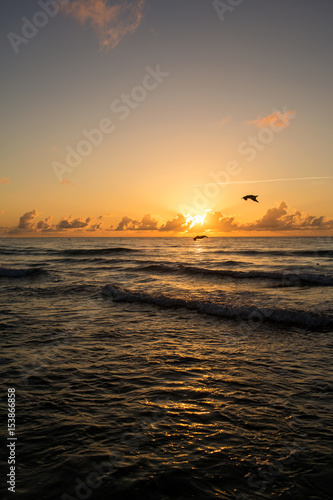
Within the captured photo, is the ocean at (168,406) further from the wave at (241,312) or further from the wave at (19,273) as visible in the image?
the wave at (19,273)

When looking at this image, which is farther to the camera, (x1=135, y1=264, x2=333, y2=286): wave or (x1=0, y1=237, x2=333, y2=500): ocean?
(x1=135, y1=264, x2=333, y2=286): wave

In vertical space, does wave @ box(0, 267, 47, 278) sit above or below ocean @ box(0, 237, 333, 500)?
below

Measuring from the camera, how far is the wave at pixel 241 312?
1099 cm

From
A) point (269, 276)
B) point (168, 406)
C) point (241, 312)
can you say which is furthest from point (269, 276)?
point (168, 406)

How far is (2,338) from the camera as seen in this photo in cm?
866

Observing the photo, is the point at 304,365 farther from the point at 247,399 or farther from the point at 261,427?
the point at 261,427

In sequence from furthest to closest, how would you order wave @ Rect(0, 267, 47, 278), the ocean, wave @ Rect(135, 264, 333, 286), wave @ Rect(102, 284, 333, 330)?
wave @ Rect(0, 267, 47, 278) < wave @ Rect(135, 264, 333, 286) < wave @ Rect(102, 284, 333, 330) < the ocean

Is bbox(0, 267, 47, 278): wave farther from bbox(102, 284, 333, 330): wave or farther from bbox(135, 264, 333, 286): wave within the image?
bbox(102, 284, 333, 330): wave

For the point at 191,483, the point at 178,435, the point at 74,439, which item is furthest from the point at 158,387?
the point at 191,483

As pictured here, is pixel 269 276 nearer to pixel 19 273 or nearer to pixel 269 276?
pixel 269 276

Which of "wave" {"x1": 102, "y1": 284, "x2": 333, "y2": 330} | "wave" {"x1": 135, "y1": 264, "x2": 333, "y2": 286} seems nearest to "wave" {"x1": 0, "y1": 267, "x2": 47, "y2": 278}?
"wave" {"x1": 135, "y1": 264, "x2": 333, "y2": 286}

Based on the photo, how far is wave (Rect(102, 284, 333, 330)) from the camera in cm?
1099

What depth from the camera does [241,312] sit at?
12.2m

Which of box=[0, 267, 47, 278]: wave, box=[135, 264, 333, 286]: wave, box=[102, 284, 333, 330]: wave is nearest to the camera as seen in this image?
box=[102, 284, 333, 330]: wave
